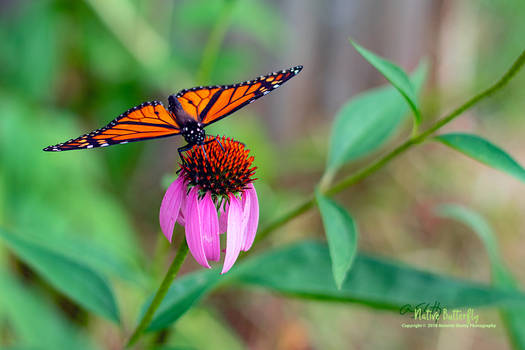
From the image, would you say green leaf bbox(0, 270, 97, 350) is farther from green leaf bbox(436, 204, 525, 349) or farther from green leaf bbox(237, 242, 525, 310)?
green leaf bbox(436, 204, 525, 349)

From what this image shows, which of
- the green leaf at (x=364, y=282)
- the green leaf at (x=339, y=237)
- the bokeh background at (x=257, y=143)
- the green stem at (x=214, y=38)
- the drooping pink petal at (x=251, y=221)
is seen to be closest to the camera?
the green leaf at (x=339, y=237)

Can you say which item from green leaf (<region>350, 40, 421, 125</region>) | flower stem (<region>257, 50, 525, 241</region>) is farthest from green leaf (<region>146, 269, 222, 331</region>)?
green leaf (<region>350, 40, 421, 125</region>)

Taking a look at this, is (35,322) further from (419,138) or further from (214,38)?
(419,138)

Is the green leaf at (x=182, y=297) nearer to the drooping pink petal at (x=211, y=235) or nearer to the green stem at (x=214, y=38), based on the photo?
the drooping pink petal at (x=211, y=235)

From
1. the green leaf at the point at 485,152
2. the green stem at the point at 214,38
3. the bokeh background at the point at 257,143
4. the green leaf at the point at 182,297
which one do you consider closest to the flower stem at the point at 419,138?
the green leaf at the point at 485,152

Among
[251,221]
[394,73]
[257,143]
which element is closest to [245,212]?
[251,221]
